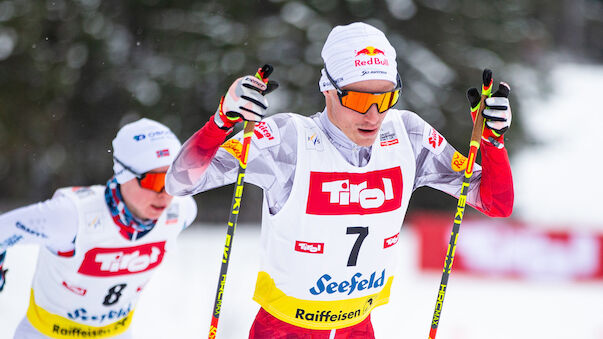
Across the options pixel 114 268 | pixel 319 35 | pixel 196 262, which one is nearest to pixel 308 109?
pixel 319 35

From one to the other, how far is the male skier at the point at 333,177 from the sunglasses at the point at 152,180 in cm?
110

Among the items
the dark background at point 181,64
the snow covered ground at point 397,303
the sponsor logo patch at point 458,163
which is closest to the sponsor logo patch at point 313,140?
the sponsor logo patch at point 458,163

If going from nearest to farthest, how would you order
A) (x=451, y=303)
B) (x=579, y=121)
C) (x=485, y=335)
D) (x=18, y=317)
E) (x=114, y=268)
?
(x=114, y=268) → (x=18, y=317) → (x=485, y=335) → (x=451, y=303) → (x=579, y=121)

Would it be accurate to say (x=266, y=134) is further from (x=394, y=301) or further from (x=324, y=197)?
(x=394, y=301)

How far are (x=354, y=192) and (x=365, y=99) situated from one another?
14.1 inches

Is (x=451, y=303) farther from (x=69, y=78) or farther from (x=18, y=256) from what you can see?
(x=69, y=78)

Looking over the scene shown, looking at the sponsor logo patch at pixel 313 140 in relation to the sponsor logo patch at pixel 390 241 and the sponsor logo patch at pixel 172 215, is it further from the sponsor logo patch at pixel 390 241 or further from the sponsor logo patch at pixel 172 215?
the sponsor logo patch at pixel 172 215

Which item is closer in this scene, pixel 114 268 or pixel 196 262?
pixel 114 268

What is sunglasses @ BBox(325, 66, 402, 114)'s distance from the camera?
2822 millimetres

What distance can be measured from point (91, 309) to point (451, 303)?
14.6 feet

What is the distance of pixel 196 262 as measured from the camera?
790 cm

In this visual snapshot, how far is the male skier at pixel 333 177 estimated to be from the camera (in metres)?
2.84

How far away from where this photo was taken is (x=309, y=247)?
289cm

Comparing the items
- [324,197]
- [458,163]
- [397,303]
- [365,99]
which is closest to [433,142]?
[458,163]
